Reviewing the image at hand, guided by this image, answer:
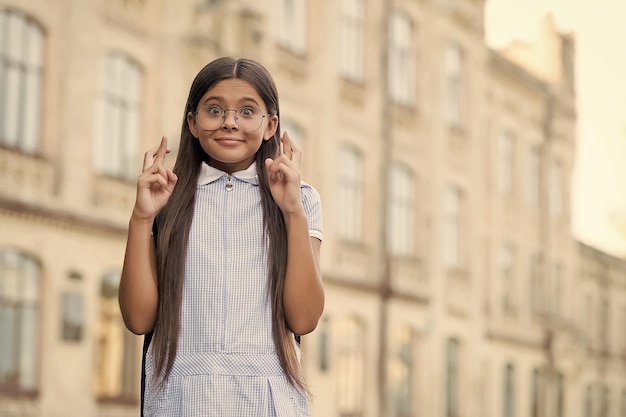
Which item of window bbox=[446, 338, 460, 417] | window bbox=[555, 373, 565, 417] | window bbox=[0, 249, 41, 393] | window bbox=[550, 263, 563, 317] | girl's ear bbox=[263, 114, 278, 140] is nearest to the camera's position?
girl's ear bbox=[263, 114, 278, 140]

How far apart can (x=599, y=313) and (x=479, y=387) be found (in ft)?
23.1

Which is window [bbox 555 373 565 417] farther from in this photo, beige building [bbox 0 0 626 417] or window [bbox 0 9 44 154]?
window [bbox 0 9 44 154]

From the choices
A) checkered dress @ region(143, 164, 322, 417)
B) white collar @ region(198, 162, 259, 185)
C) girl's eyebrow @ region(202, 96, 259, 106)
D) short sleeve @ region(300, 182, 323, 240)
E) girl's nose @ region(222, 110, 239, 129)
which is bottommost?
checkered dress @ region(143, 164, 322, 417)

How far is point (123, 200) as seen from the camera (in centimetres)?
1526

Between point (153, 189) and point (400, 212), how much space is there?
20.3 meters

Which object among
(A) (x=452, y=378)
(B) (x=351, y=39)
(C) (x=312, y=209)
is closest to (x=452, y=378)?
→ (A) (x=452, y=378)

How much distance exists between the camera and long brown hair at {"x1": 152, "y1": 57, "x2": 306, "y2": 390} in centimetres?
257

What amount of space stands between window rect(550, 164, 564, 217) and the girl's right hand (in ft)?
90.3

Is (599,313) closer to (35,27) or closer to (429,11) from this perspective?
(429,11)

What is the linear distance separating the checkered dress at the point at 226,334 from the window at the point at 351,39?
18.4m

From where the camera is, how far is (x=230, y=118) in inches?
106

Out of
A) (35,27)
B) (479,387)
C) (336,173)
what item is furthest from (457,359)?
(35,27)

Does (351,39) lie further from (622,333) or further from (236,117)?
(236,117)

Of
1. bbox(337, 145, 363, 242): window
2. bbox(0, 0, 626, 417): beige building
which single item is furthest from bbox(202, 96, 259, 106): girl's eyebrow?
bbox(337, 145, 363, 242): window
